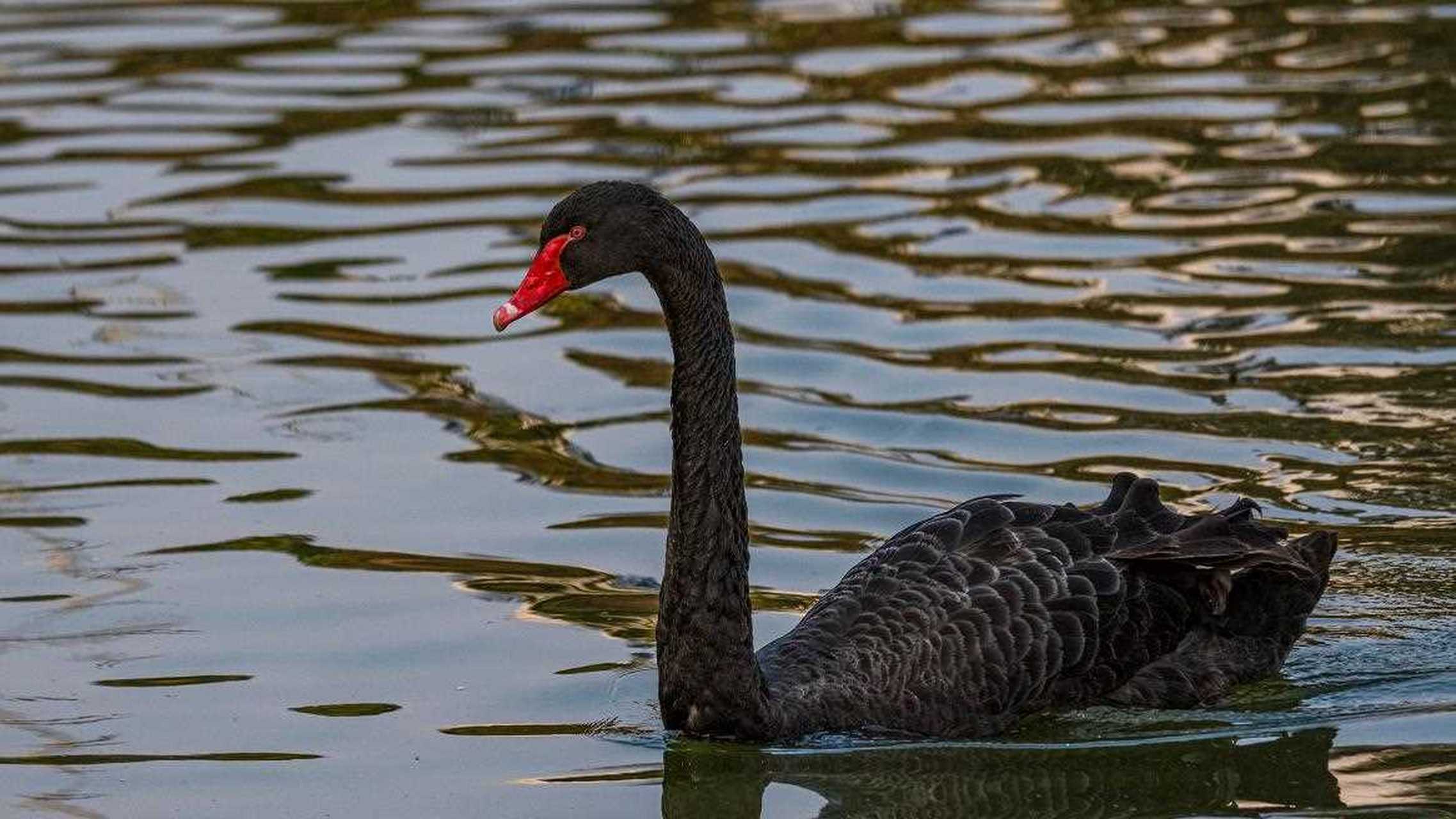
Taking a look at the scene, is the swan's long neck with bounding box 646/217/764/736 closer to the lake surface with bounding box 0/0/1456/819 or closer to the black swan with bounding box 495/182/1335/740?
the black swan with bounding box 495/182/1335/740

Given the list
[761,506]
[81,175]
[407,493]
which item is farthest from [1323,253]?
[81,175]

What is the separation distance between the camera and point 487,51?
16531 mm

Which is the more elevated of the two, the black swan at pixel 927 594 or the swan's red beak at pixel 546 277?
the swan's red beak at pixel 546 277

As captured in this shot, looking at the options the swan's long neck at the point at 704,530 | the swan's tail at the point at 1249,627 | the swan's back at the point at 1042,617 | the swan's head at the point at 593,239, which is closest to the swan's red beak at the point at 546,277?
the swan's head at the point at 593,239

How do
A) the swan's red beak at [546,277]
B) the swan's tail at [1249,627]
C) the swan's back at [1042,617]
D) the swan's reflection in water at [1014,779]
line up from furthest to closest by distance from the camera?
the swan's tail at [1249,627]
the swan's back at [1042,617]
the swan's red beak at [546,277]
the swan's reflection in water at [1014,779]

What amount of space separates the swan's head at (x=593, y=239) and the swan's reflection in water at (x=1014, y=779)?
4.21 feet

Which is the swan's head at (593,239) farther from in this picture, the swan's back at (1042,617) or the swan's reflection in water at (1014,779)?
the swan's reflection in water at (1014,779)

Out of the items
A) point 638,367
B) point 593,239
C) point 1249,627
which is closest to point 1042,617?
point 1249,627

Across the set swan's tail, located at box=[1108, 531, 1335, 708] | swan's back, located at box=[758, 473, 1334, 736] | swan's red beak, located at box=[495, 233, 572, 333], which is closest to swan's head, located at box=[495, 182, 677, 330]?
swan's red beak, located at box=[495, 233, 572, 333]

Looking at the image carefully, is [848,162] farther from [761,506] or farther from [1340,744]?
[1340,744]

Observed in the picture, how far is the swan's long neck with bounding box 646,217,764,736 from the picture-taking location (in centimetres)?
683

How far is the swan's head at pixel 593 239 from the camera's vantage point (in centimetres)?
672

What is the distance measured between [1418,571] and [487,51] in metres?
9.53

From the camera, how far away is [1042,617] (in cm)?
715
